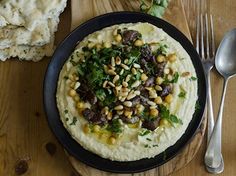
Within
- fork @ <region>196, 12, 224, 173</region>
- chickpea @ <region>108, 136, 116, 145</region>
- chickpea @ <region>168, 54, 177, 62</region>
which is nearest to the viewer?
chickpea @ <region>108, 136, 116, 145</region>

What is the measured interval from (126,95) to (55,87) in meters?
0.32

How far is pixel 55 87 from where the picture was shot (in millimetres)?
2027

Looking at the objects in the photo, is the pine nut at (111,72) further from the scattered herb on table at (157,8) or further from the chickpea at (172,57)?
the scattered herb on table at (157,8)

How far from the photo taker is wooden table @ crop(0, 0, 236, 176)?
2031 millimetres

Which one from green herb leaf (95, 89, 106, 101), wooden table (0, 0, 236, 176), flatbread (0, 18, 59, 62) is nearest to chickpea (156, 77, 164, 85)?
green herb leaf (95, 89, 106, 101)

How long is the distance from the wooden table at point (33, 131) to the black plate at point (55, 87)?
13 cm

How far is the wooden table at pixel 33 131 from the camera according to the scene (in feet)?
6.66

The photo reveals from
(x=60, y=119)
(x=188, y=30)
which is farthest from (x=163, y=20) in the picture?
(x=60, y=119)

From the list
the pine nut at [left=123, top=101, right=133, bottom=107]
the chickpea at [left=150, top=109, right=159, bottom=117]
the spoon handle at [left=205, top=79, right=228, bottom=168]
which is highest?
the pine nut at [left=123, top=101, right=133, bottom=107]

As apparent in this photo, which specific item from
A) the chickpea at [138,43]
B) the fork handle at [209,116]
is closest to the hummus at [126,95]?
the chickpea at [138,43]

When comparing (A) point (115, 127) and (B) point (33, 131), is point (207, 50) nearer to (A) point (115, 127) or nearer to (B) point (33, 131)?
(A) point (115, 127)

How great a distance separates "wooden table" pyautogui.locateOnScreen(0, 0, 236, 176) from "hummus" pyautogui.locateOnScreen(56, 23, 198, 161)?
176 mm

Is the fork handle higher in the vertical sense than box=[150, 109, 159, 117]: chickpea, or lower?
lower

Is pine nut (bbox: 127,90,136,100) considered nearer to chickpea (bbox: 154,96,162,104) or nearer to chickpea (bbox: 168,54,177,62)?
chickpea (bbox: 154,96,162,104)
